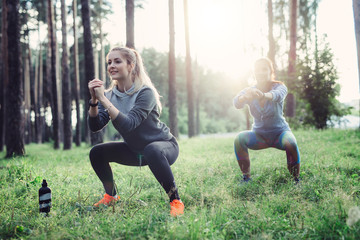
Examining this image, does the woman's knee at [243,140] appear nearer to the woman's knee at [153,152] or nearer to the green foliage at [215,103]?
the woman's knee at [153,152]

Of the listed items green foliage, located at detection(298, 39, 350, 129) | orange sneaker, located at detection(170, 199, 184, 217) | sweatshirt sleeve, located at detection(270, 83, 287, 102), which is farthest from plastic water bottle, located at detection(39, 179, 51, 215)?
green foliage, located at detection(298, 39, 350, 129)

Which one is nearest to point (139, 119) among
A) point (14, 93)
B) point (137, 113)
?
point (137, 113)

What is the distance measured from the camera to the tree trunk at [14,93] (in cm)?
886

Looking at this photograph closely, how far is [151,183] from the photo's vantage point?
4.28 metres

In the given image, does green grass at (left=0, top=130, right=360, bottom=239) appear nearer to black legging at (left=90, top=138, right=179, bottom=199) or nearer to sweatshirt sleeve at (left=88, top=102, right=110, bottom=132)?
black legging at (left=90, top=138, right=179, bottom=199)

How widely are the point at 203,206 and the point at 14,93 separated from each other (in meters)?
8.31

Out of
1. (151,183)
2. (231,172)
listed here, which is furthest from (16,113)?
(231,172)

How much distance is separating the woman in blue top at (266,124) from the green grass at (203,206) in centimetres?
34

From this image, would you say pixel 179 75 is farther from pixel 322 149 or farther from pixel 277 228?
pixel 277 228

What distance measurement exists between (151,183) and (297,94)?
30.3 ft

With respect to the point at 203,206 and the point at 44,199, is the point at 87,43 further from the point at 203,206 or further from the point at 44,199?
the point at 203,206

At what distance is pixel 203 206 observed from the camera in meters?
3.17

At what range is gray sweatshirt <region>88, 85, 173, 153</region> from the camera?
294cm

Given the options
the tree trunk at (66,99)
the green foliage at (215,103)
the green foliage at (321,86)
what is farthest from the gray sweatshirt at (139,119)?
the green foliage at (215,103)
